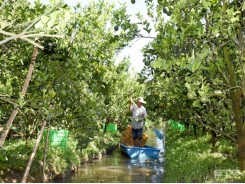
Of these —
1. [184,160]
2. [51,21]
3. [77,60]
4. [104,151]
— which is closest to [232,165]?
[184,160]

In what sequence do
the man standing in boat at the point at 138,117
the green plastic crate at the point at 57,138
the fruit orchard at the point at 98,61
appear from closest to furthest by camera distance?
the fruit orchard at the point at 98,61, the green plastic crate at the point at 57,138, the man standing in boat at the point at 138,117

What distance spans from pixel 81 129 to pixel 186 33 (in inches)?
67.9

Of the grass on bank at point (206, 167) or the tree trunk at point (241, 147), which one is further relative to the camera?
the grass on bank at point (206, 167)

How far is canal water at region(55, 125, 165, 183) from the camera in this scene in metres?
9.32

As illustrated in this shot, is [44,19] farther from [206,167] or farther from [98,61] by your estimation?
[206,167]

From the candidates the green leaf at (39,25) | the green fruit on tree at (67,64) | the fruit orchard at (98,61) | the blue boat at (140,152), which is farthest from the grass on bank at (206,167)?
the green leaf at (39,25)

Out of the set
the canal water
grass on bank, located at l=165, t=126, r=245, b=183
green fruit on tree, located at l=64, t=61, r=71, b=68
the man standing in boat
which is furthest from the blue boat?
green fruit on tree, located at l=64, t=61, r=71, b=68

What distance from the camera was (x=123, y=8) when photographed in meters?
4.79

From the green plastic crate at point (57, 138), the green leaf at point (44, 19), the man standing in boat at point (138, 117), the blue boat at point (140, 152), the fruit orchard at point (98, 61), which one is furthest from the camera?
the blue boat at point (140, 152)

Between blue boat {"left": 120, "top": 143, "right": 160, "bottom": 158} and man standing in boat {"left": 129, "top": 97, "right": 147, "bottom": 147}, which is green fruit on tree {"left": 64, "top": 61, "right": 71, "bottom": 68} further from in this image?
blue boat {"left": 120, "top": 143, "right": 160, "bottom": 158}

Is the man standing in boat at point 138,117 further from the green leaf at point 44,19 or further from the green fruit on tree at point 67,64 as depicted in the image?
the green leaf at point 44,19

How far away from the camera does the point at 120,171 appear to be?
1060cm

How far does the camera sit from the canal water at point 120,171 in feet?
30.6

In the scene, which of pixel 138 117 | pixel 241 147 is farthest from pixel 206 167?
pixel 138 117
